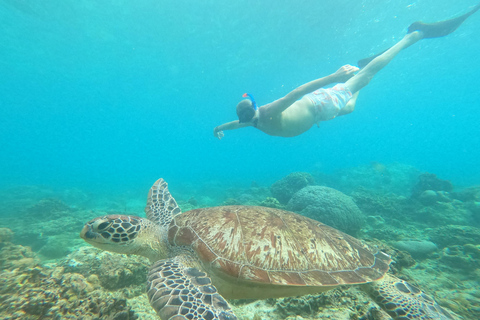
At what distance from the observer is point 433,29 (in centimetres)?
721

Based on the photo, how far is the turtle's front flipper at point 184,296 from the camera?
1.39m

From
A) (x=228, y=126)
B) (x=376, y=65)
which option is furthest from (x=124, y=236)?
(x=376, y=65)

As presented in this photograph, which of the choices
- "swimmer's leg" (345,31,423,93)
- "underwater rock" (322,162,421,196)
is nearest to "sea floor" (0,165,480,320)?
"swimmer's leg" (345,31,423,93)

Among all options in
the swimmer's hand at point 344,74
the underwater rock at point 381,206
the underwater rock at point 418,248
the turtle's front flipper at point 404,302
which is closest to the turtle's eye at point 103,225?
the turtle's front flipper at point 404,302

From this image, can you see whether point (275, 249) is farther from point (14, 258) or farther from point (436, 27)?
point (436, 27)

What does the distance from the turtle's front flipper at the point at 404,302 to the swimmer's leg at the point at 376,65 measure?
651 centimetres

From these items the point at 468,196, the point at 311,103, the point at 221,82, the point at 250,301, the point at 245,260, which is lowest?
the point at 250,301

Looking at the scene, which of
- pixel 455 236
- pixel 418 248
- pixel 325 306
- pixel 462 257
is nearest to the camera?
pixel 325 306

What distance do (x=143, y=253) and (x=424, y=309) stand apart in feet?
10.8

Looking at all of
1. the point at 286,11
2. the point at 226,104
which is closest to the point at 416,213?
the point at 286,11

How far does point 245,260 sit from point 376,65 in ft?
25.4

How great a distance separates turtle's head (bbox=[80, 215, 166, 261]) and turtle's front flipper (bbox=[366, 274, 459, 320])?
106 inches

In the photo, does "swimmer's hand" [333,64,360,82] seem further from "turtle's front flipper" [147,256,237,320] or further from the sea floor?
"turtle's front flipper" [147,256,237,320]

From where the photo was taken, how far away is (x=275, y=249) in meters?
2.05
